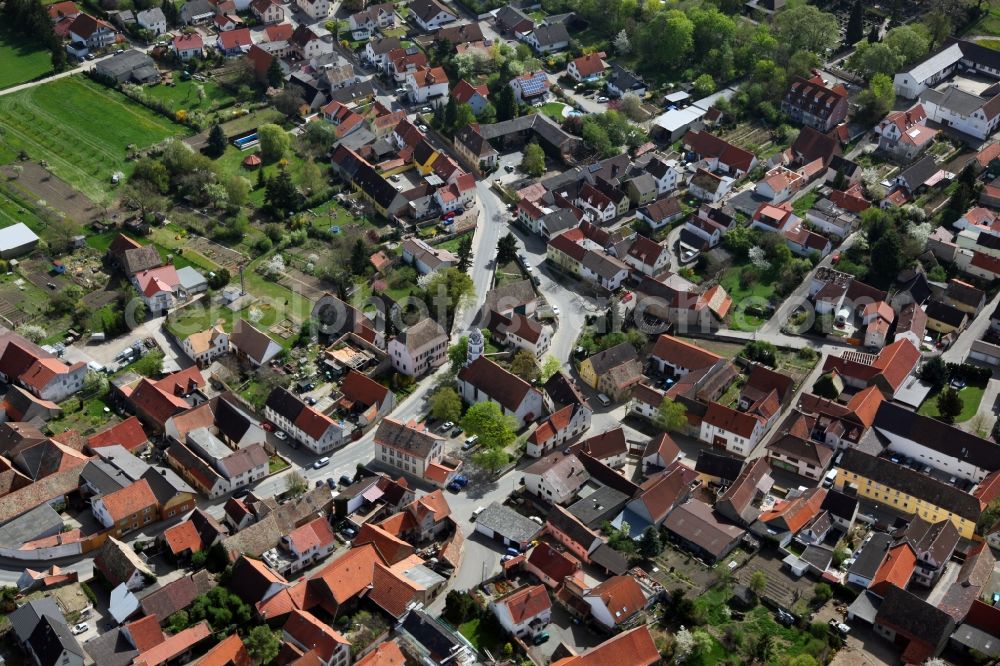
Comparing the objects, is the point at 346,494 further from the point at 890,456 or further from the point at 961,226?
the point at 961,226

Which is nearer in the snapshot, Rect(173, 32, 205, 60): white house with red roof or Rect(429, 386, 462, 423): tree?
Rect(429, 386, 462, 423): tree

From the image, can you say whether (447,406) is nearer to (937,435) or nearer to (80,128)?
(937,435)

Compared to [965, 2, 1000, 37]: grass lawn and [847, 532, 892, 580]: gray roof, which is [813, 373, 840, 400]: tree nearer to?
[847, 532, 892, 580]: gray roof

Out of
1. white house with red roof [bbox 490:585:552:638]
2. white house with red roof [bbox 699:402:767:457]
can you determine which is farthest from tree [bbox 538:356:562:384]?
white house with red roof [bbox 490:585:552:638]

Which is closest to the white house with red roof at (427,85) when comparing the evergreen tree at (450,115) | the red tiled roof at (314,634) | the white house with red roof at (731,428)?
the evergreen tree at (450,115)

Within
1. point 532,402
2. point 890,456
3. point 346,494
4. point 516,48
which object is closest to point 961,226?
point 890,456
